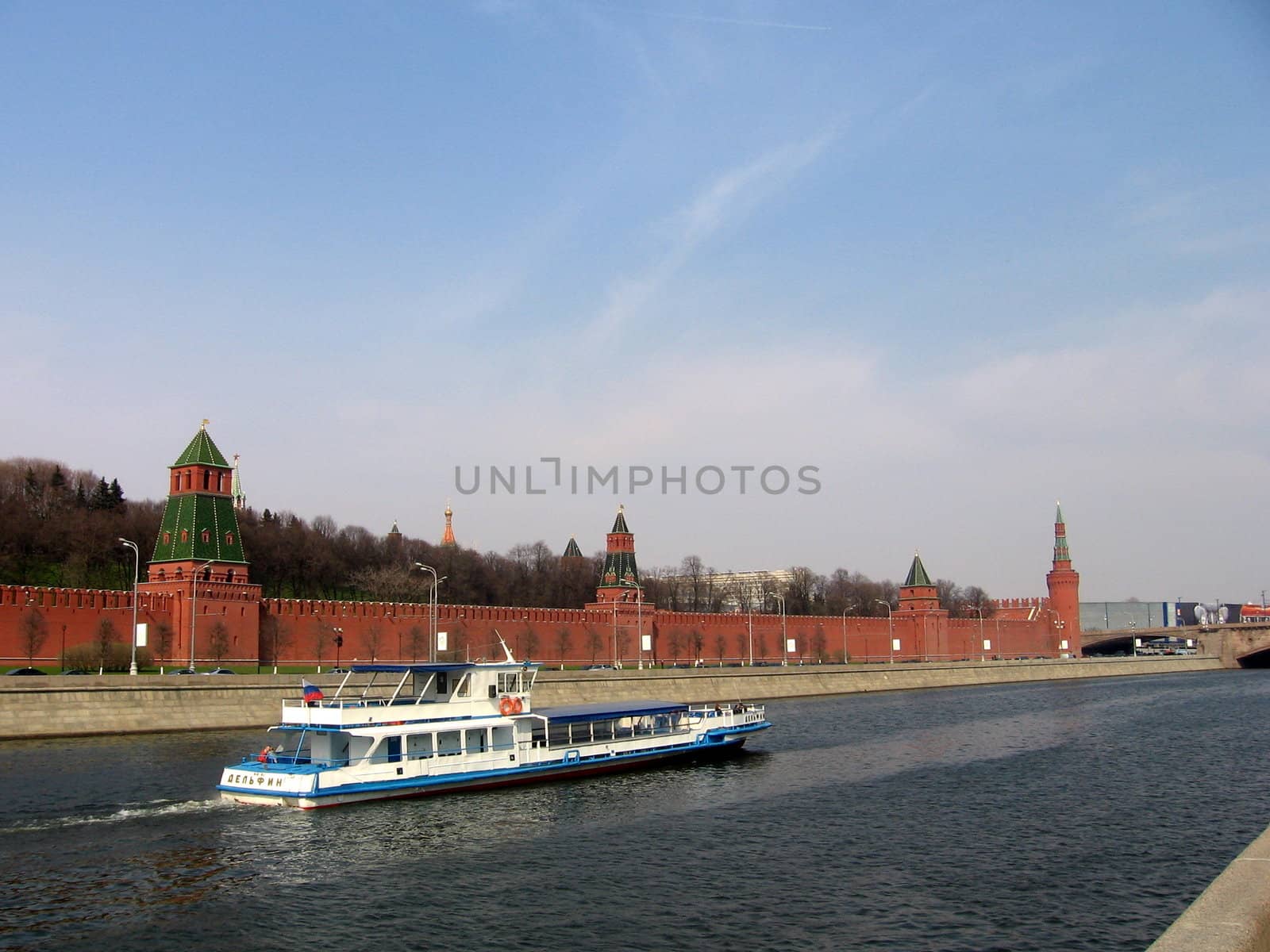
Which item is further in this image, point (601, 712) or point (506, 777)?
point (601, 712)

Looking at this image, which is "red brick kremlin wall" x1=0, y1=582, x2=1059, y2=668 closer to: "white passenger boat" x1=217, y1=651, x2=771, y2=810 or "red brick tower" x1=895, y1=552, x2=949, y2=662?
"red brick tower" x1=895, y1=552, x2=949, y2=662

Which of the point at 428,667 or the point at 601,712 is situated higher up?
the point at 428,667

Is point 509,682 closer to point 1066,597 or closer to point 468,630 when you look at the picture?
point 468,630

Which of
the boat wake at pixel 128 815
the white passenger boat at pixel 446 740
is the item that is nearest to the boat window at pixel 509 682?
the white passenger boat at pixel 446 740

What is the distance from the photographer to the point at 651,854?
23250 mm

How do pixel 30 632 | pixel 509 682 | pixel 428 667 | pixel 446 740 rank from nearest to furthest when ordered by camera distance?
pixel 446 740 → pixel 428 667 → pixel 509 682 → pixel 30 632

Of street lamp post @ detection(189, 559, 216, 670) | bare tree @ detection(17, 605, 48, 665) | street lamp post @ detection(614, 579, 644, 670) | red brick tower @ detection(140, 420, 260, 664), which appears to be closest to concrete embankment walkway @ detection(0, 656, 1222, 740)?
street lamp post @ detection(189, 559, 216, 670)

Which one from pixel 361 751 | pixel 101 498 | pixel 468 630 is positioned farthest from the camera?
pixel 101 498

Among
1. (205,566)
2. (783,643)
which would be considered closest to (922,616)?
(783,643)

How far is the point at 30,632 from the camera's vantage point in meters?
53.5

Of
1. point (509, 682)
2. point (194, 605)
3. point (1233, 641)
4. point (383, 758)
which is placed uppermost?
point (194, 605)

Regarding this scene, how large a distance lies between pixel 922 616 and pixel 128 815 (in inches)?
3726

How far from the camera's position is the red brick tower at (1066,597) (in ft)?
415

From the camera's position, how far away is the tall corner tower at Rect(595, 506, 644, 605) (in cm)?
8712
